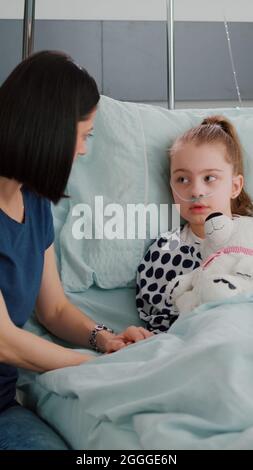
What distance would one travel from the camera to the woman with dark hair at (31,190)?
1.12m

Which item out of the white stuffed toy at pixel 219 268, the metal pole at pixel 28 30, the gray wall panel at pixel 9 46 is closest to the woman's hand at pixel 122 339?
the white stuffed toy at pixel 219 268

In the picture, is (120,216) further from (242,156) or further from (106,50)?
(106,50)

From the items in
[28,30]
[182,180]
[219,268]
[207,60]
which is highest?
[28,30]

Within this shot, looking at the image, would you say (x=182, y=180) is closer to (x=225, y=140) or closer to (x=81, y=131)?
(x=225, y=140)

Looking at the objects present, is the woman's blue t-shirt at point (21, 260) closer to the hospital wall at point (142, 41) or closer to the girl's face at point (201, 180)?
the girl's face at point (201, 180)

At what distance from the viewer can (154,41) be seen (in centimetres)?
319

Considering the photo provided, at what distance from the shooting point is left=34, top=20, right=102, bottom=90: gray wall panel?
307cm

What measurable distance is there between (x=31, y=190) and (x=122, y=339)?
0.34 metres

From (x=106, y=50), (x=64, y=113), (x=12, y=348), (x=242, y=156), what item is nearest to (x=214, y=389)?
(x=12, y=348)

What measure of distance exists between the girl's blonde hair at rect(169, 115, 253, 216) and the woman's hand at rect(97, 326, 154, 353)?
465 millimetres

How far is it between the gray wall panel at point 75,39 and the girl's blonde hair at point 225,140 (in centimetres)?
155

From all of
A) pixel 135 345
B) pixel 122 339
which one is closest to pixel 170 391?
pixel 135 345

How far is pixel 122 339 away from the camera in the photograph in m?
1.34

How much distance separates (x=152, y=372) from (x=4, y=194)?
0.40m
